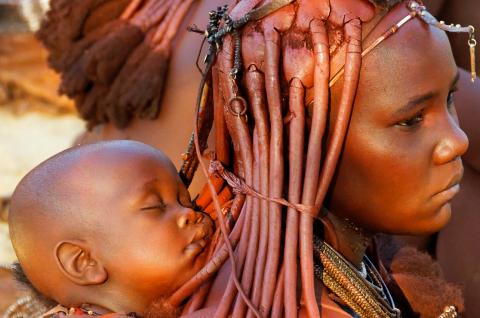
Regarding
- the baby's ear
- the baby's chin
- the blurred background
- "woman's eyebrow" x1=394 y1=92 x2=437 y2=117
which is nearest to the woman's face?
"woman's eyebrow" x1=394 y1=92 x2=437 y2=117

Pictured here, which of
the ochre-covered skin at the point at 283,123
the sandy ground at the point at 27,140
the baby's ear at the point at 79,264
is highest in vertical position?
the ochre-covered skin at the point at 283,123

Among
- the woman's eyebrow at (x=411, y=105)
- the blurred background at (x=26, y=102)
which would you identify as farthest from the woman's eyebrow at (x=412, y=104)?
the blurred background at (x=26, y=102)

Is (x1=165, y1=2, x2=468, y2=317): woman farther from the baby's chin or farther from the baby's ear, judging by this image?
the baby's ear

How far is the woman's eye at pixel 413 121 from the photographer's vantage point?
5.81 feet

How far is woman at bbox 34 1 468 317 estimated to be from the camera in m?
1.71

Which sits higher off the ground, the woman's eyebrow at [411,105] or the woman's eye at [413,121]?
the woman's eyebrow at [411,105]

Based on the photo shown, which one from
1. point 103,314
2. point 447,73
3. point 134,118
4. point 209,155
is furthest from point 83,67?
point 447,73

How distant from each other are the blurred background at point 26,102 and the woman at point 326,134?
4353mm

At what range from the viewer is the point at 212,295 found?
175 centimetres

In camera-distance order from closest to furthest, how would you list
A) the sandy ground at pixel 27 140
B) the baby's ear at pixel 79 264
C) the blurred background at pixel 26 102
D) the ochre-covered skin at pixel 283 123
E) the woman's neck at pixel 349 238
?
the ochre-covered skin at pixel 283 123, the baby's ear at pixel 79 264, the woman's neck at pixel 349 238, the sandy ground at pixel 27 140, the blurred background at pixel 26 102

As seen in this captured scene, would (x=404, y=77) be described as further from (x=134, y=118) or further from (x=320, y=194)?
(x=134, y=118)

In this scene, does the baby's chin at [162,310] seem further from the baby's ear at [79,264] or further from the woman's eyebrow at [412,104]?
the woman's eyebrow at [412,104]

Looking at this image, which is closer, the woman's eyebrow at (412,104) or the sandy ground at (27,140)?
the woman's eyebrow at (412,104)

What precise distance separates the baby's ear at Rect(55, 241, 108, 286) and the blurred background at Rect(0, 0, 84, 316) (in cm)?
419
